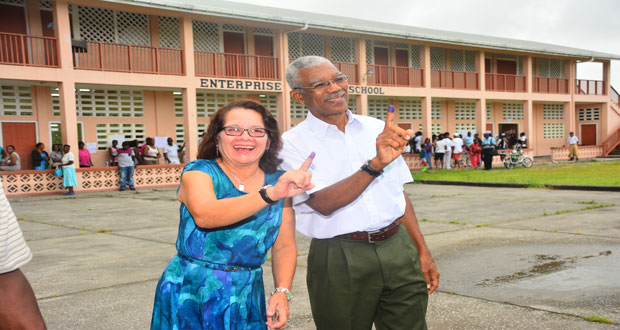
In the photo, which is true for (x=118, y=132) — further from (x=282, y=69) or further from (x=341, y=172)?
(x=341, y=172)

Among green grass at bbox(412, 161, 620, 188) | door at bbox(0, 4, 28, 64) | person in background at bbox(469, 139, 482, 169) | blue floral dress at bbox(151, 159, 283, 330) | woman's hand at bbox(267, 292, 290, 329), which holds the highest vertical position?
door at bbox(0, 4, 28, 64)

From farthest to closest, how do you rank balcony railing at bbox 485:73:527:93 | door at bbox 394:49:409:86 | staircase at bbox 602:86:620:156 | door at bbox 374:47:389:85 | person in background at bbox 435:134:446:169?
staircase at bbox 602:86:620:156
balcony railing at bbox 485:73:527:93
door at bbox 394:49:409:86
door at bbox 374:47:389:85
person in background at bbox 435:134:446:169

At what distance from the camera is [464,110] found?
28984mm

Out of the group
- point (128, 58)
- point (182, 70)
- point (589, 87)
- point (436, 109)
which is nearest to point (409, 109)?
point (436, 109)

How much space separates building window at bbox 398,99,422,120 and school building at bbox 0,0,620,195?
6 centimetres

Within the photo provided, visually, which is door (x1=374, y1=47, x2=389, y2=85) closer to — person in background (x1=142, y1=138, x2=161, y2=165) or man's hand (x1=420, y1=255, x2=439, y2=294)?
person in background (x1=142, y1=138, x2=161, y2=165)

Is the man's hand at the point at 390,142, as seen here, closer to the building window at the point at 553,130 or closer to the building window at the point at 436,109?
the building window at the point at 436,109

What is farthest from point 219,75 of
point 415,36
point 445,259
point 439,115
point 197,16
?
point 445,259

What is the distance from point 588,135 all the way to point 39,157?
96.0 feet

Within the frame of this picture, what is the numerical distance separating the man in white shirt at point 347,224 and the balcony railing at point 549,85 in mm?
28983

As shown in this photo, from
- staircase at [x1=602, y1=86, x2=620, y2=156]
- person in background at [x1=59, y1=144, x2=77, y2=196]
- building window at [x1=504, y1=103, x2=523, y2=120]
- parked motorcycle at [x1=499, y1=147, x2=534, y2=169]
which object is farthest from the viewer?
staircase at [x1=602, y1=86, x2=620, y2=156]

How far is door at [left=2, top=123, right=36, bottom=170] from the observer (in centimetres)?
1705

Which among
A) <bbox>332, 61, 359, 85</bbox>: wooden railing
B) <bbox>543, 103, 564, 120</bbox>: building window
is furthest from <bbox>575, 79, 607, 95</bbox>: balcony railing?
<bbox>332, 61, 359, 85</bbox>: wooden railing

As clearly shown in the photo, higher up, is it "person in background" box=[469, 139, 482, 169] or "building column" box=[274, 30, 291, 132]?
"building column" box=[274, 30, 291, 132]
